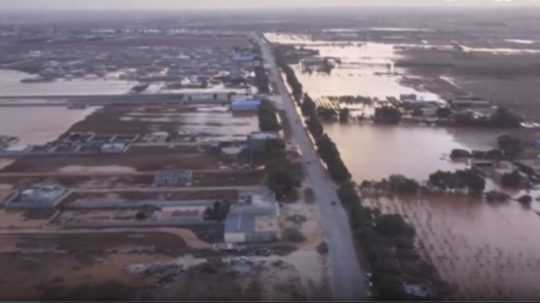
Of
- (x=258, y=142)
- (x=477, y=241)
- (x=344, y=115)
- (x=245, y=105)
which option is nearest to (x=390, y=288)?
(x=477, y=241)

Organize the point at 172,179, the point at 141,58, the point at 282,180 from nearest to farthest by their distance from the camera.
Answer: the point at 282,180 < the point at 172,179 < the point at 141,58

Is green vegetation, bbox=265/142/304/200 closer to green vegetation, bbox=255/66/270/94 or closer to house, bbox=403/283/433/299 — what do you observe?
house, bbox=403/283/433/299

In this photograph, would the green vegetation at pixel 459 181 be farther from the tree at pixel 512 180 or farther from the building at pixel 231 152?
the building at pixel 231 152

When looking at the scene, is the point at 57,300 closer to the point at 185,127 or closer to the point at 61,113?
the point at 185,127

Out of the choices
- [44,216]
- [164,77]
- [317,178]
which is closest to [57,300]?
[44,216]

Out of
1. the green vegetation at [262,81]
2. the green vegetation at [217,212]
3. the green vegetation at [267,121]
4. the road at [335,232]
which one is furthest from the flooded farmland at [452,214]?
the green vegetation at [262,81]

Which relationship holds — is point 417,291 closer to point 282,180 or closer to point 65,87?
point 282,180
